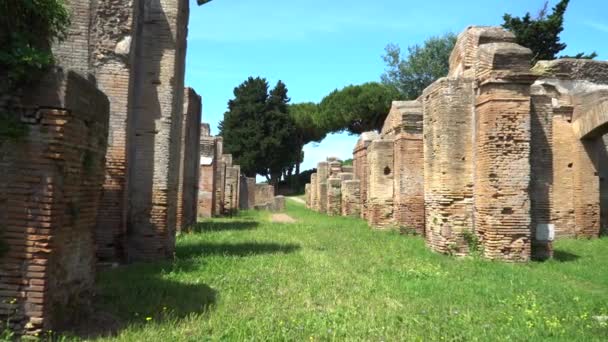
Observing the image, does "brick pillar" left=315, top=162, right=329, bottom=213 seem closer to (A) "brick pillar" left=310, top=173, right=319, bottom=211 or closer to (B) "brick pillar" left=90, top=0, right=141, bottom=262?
(A) "brick pillar" left=310, top=173, right=319, bottom=211

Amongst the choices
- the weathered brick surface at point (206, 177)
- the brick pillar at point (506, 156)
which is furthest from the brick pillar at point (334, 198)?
the brick pillar at point (506, 156)

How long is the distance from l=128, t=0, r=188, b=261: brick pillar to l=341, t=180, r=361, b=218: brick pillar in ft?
48.8

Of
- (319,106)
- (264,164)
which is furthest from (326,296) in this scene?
(319,106)

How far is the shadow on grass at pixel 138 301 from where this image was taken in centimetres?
507

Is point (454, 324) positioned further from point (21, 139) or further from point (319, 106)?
point (319, 106)

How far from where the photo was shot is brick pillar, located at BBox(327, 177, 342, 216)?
2668 centimetres

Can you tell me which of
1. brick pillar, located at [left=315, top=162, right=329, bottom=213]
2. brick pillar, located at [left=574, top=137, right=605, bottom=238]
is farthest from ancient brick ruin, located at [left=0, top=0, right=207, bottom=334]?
brick pillar, located at [left=315, top=162, right=329, bottom=213]

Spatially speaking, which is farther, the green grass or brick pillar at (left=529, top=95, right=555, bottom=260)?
brick pillar at (left=529, top=95, right=555, bottom=260)

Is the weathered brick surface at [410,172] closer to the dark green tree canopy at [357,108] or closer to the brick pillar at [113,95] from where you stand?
the brick pillar at [113,95]

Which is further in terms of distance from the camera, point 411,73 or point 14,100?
point 411,73

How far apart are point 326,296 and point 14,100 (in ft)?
13.1

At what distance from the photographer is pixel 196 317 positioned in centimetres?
537

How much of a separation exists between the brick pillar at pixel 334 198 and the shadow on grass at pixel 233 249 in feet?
49.0

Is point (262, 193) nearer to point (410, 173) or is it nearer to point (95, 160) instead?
point (410, 173)
